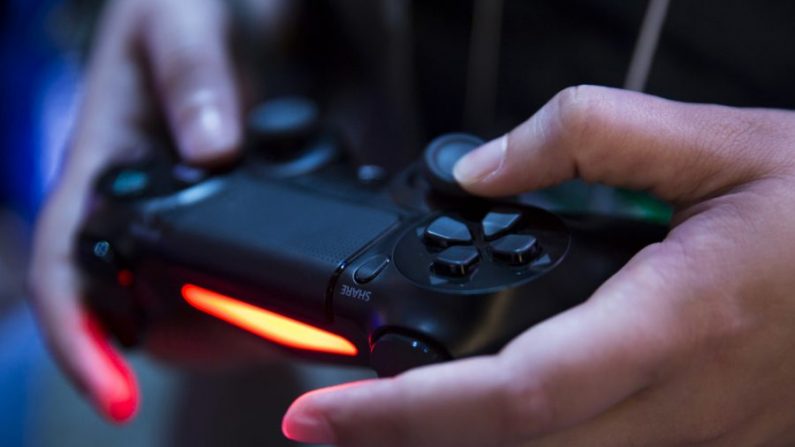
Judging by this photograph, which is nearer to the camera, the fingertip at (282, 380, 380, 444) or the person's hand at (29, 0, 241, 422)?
the fingertip at (282, 380, 380, 444)

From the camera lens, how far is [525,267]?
37 centimetres

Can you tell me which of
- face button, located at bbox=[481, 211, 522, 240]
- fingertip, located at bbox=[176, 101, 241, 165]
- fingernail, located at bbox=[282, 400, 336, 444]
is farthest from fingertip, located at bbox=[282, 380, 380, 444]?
fingertip, located at bbox=[176, 101, 241, 165]

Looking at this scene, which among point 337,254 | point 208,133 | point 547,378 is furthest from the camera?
point 208,133

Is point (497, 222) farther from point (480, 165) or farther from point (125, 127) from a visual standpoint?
point (125, 127)

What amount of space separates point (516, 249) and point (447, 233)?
1.5 inches

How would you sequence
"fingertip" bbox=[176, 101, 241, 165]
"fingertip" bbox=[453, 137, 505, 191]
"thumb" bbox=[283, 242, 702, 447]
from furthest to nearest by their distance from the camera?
"fingertip" bbox=[176, 101, 241, 165] → "fingertip" bbox=[453, 137, 505, 191] → "thumb" bbox=[283, 242, 702, 447]

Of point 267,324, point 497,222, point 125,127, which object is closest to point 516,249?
point 497,222

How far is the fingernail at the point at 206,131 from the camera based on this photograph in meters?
0.56

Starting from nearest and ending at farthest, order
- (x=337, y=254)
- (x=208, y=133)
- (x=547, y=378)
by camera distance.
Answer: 1. (x=547, y=378)
2. (x=337, y=254)
3. (x=208, y=133)

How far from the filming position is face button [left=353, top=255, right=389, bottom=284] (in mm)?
388

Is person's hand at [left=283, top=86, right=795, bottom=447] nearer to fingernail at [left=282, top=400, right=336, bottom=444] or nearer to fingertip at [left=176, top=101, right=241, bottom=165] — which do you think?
fingernail at [left=282, top=400, right=336, bottom=444]

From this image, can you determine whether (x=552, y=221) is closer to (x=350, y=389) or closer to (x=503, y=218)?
(x=503, y=218)

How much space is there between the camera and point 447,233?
391 millimetres

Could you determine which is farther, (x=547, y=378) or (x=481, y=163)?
(x=481, y=163)
